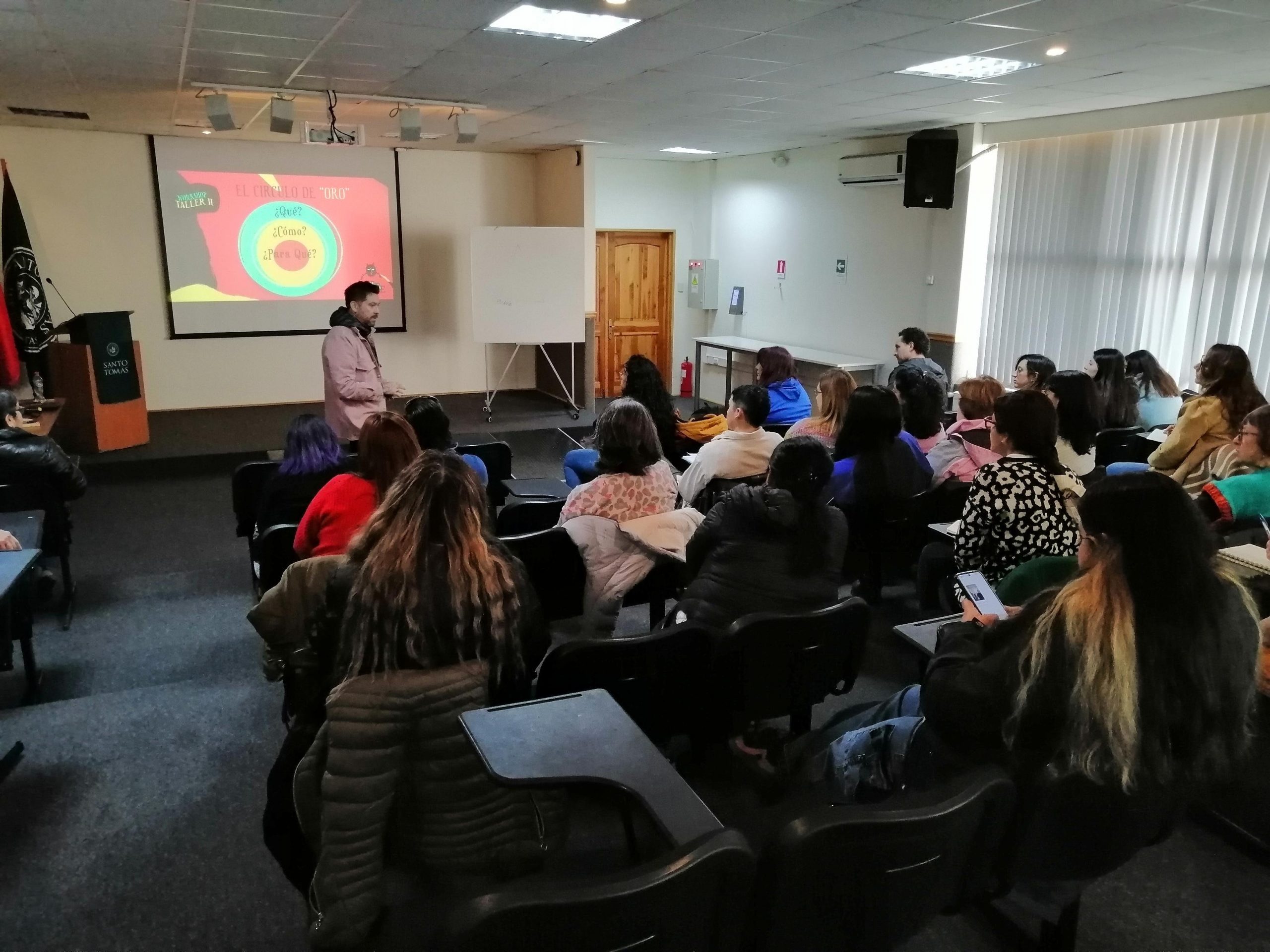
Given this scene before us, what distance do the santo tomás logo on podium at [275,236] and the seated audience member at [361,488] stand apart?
621 centimetres

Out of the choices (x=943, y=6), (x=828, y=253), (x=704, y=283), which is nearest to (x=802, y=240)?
(x=828, y=253)

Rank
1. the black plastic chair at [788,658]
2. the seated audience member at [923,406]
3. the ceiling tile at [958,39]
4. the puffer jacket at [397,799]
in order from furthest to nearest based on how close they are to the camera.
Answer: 1. the seated audience member at [923,406]
2. the ceiling tile at [958,39]
3. the black plastic chair at [788,658]
4. the puffer jacket at [397,799]

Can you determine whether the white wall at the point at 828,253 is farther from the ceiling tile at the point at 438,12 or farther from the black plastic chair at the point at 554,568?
the black plastic chair at the point at 554,568

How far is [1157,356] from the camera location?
5953 millimetres

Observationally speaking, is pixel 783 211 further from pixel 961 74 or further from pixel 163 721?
pixel 163 721

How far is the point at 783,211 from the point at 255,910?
805 cm

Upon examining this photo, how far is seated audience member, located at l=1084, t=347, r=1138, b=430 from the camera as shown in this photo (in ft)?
16.2

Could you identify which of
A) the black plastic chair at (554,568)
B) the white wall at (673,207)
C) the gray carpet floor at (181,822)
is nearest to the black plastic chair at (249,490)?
the gray carpet floor at (181,822)

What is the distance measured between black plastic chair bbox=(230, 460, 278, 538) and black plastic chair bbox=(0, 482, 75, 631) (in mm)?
800

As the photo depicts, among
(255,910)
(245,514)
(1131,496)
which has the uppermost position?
(1131,496)

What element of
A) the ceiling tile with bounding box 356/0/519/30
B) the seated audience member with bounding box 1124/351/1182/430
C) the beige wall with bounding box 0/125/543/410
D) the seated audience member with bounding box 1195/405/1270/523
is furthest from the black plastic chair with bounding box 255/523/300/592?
the beige wall with bounding box 0/125/543/410

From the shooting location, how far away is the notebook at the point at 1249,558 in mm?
2484

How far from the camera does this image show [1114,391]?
4949 millimetres

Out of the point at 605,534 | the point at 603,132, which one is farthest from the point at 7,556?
the point at 603,132
